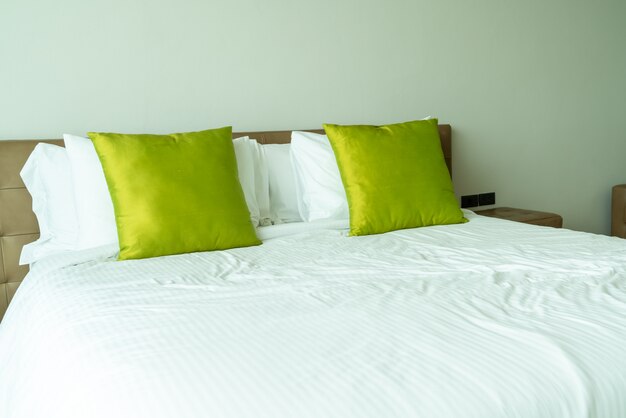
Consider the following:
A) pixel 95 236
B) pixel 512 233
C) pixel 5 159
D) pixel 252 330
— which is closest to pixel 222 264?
pixel 95 236

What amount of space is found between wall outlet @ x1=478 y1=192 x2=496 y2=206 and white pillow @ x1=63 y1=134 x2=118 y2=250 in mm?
2127

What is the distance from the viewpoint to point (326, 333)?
1167 millimetres

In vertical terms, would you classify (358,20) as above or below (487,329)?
above

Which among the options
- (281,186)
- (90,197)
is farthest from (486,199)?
(90,197)

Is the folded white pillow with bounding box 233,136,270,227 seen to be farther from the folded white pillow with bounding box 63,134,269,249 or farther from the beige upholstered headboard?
the beige upholstered headboard

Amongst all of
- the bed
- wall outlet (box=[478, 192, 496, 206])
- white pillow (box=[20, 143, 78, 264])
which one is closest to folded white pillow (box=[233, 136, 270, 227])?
the bed

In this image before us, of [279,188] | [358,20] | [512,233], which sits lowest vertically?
[512,233]

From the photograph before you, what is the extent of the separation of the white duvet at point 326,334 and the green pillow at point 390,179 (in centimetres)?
33

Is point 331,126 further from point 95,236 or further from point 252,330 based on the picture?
point 252,330

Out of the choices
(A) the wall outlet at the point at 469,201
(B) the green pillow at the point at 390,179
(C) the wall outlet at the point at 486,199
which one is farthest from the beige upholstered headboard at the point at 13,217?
(C) the wall outlet at the point at 486,199

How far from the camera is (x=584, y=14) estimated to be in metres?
3.67

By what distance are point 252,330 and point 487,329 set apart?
1.53 feet

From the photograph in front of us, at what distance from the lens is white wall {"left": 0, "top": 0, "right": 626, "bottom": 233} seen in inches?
90.3

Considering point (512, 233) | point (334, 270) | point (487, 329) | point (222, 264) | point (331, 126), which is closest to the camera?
point (487, 329)
